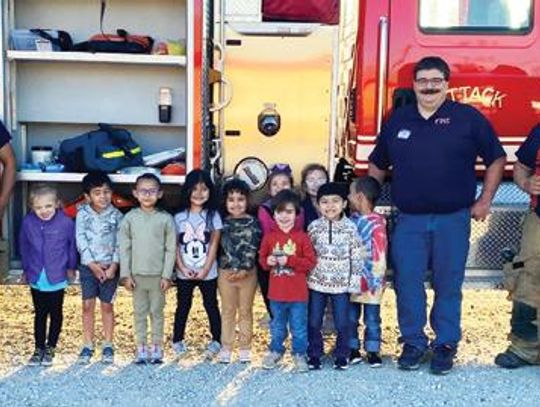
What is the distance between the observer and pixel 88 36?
5688mm

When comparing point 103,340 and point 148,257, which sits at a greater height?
point 148,257

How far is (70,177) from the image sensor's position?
5.26m

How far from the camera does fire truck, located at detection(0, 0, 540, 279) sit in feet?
17.4

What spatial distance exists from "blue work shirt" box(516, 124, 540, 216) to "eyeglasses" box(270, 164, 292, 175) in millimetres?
1400

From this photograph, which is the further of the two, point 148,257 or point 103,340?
point 103,340

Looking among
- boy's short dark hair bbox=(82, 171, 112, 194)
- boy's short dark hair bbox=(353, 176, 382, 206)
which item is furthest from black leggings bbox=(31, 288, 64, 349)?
boy's short dark hair bbox=(353, 176, 382, 206)

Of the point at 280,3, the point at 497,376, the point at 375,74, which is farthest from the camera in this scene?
the point at 280,3

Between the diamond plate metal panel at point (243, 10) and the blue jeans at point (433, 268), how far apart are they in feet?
5.67

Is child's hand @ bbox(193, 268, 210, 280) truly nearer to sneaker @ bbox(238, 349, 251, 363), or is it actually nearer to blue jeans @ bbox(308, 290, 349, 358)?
sneaker @ bbox(238, 349, 251, 363)

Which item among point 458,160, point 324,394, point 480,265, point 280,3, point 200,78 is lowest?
point 324,394

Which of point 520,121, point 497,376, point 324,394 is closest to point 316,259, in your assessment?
point 324,394

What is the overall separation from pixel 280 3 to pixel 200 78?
4.05ft

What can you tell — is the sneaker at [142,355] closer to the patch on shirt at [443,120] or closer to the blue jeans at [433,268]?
the blue jeans at [433,268]

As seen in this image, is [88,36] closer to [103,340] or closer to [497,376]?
[103,340]
